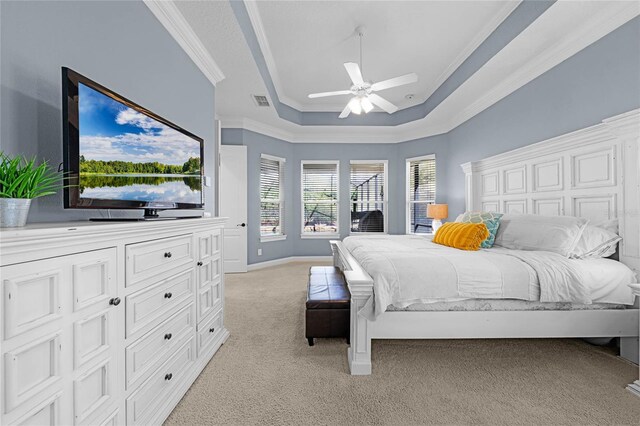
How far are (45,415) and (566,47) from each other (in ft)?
14.0

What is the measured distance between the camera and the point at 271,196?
5.70 meters

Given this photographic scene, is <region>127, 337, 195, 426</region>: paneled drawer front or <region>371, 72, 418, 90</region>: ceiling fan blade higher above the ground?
<region>371, 72, 418, 90</region>: ceiling fan blade

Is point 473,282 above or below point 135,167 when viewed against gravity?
below

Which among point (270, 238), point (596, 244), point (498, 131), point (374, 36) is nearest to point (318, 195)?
point (270, 238)

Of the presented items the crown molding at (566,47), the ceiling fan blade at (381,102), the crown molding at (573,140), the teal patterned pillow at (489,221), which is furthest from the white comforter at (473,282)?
the ceiling fan blade at (381,102)

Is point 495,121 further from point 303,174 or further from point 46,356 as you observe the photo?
point 46,356

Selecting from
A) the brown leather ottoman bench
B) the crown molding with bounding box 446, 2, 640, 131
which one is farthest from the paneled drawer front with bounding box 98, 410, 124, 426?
the crown molding with bounding box 446, 2, 640, 131

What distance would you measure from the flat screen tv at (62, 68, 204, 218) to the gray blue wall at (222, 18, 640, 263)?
3.25 metres

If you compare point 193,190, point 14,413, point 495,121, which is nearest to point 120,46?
point 193,190

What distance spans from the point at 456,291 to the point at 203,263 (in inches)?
68.4

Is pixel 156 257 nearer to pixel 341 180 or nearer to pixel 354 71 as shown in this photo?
pixel 354 71

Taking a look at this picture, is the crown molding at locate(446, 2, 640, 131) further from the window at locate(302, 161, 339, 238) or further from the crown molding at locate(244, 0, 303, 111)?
the window at locate(302, 161, 339, 238)

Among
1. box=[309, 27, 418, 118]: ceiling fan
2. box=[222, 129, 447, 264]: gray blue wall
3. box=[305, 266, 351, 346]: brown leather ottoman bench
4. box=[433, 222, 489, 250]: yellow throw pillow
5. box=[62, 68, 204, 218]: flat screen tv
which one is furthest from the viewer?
box=[222, 129, 447, 264]: gray blue wall

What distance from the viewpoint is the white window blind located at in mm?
5512
